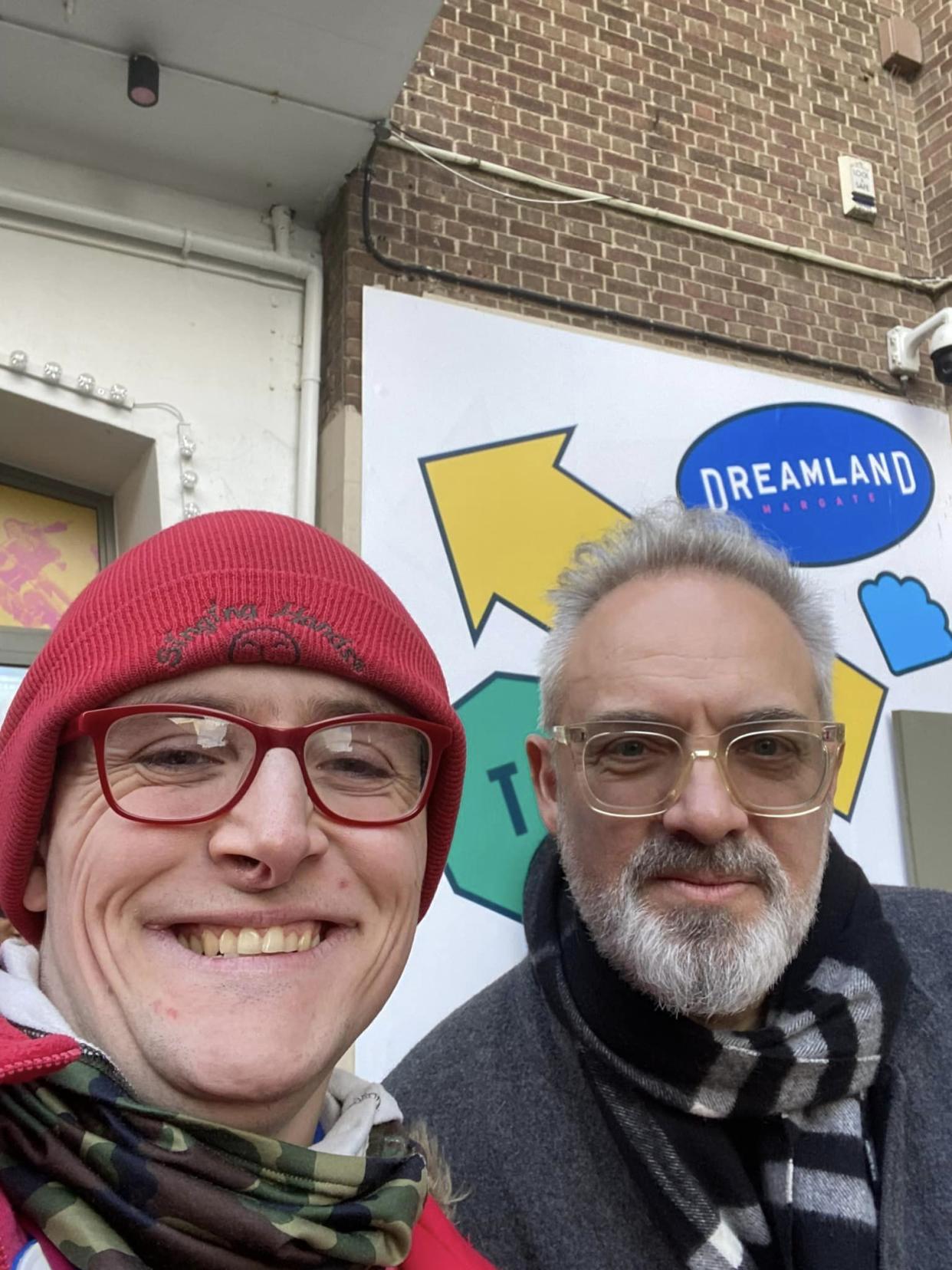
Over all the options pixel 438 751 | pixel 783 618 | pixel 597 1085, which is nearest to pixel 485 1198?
pixel 597 1085

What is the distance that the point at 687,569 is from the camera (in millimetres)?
2090

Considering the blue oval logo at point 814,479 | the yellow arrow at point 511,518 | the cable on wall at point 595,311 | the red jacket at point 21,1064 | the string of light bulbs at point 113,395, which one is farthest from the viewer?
the blue oval logo at point 814,479

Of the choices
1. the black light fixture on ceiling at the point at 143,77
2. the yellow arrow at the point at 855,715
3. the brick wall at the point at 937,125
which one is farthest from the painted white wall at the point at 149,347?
the brick wall at the point at 937,125

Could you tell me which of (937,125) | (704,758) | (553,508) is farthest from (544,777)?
(937,125)

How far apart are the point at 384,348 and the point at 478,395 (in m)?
0.43

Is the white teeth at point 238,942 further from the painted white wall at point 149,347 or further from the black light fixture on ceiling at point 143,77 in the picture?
the black light fixture on ceiling at point 143,77

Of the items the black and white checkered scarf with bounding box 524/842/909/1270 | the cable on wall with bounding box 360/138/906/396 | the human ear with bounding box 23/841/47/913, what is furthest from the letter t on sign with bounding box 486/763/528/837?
the human ear with bounding box 23/841/47/913

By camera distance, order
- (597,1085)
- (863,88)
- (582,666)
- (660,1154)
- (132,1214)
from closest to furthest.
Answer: (132,1214) < (660,1154) < (597,1085) < (582,666) < (863,88)

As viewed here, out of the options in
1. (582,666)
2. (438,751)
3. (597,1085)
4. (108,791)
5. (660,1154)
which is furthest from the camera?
(582,666)

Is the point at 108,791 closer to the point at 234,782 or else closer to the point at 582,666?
the point at 234,782

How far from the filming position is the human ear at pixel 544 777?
2113 mm

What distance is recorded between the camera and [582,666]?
203cm

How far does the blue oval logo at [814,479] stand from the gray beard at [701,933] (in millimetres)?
2805

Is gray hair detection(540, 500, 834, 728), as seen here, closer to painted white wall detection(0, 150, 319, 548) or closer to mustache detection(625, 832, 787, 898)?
mustache detection(625, 832, 787, 898)
